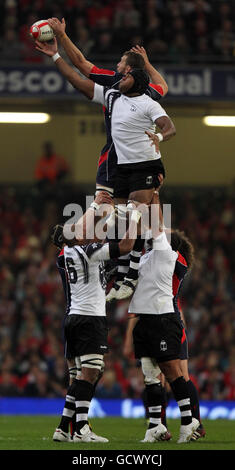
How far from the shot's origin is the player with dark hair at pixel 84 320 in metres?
9.67

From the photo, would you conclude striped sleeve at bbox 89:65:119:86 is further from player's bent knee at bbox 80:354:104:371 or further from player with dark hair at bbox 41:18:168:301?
player's bent knee at bbox 80:354:104:371

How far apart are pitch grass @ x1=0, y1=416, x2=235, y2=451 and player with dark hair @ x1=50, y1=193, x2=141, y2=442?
0.34 metres

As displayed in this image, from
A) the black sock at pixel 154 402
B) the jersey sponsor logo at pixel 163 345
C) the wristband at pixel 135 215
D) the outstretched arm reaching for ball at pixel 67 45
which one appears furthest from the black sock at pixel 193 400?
the outstretched arm reaching for ball at pixel 67 45

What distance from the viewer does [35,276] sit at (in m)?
22.0

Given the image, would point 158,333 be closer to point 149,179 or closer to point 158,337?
point 158,337

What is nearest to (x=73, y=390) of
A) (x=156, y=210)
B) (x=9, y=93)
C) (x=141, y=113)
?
(x=156, y=210)

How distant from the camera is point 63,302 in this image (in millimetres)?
21625

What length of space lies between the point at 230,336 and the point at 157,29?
6604mm

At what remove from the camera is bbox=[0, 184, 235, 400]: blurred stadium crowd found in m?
19.5

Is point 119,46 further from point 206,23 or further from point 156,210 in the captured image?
point 156,210

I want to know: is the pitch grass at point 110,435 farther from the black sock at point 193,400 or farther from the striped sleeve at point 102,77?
the striped sleeve at point 102,77

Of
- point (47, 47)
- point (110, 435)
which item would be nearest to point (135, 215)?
point (47, 47)

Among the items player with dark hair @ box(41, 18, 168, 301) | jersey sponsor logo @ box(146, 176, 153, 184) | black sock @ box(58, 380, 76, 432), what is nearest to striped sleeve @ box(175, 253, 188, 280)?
player with dark hair @ box(41, 18, 168, 301)

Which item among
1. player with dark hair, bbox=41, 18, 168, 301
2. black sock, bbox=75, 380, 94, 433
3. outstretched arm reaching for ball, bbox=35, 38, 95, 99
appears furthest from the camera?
outstretched arm reaching for ball, bbox=35, 38, 95, 99
